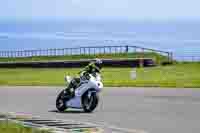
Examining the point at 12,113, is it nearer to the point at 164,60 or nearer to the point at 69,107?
the point at 69,107

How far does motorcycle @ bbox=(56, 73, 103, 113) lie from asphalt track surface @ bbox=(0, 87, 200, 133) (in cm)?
23

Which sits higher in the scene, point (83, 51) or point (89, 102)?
point (83, 51)

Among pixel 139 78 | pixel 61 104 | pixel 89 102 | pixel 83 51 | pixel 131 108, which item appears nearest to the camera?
pixel 89 102

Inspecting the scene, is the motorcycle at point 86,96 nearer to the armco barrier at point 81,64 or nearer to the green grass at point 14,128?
the green grass at point 14,128

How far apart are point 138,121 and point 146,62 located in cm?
3819

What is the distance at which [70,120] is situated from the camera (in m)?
18.6

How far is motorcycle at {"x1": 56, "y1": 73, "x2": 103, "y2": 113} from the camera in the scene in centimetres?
2027

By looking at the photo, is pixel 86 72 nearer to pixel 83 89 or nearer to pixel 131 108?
pixel 83 89

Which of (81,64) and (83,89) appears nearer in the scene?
(83,89)

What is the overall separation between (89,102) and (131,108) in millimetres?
1501

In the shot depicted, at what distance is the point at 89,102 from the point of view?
2084 cm

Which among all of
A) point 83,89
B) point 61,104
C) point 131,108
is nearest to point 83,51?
point 131,108

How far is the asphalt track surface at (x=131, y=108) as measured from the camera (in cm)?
1727

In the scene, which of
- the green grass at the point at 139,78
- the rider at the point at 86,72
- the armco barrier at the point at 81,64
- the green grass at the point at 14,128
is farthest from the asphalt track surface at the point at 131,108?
the armco barrier at the point at 81,64
